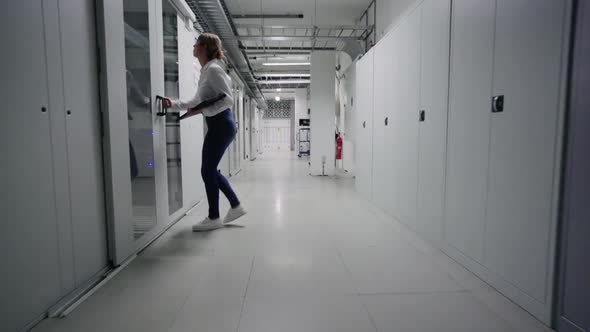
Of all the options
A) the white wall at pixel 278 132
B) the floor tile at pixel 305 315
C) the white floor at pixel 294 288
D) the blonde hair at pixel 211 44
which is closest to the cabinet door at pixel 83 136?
the white floor at pixel 294 288

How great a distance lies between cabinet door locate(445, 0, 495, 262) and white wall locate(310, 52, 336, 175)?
457cm

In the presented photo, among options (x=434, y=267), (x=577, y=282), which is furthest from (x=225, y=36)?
(x=577, y=282)

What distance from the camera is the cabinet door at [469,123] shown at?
1.69m

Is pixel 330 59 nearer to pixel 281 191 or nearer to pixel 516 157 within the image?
pixel 281 191

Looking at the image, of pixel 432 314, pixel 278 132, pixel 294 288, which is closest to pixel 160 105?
pixel 294 288

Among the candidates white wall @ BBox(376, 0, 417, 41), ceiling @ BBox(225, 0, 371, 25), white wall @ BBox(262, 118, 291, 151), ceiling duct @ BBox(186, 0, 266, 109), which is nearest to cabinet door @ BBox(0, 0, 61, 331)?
ceiling duct @ BBox(186, 0, 266, 109)

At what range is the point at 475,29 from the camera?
1773 millimetres

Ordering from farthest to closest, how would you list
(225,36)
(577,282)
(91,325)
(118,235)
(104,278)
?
(225,36), (118,235), (104,278), (91,325), (577,282)

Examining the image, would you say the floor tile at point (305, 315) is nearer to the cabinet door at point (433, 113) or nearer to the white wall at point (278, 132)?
the cabinet door at point (433, 113)

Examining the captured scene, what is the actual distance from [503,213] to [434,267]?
57 centimetres

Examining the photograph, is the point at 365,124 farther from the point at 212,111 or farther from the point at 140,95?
the point at 140,95

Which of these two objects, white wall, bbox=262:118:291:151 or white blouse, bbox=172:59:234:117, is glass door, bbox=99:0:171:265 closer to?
white blouse, bbox=172:59:234:117

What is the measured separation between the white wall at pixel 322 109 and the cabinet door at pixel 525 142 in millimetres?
5002

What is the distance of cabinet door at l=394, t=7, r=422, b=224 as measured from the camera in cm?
254
